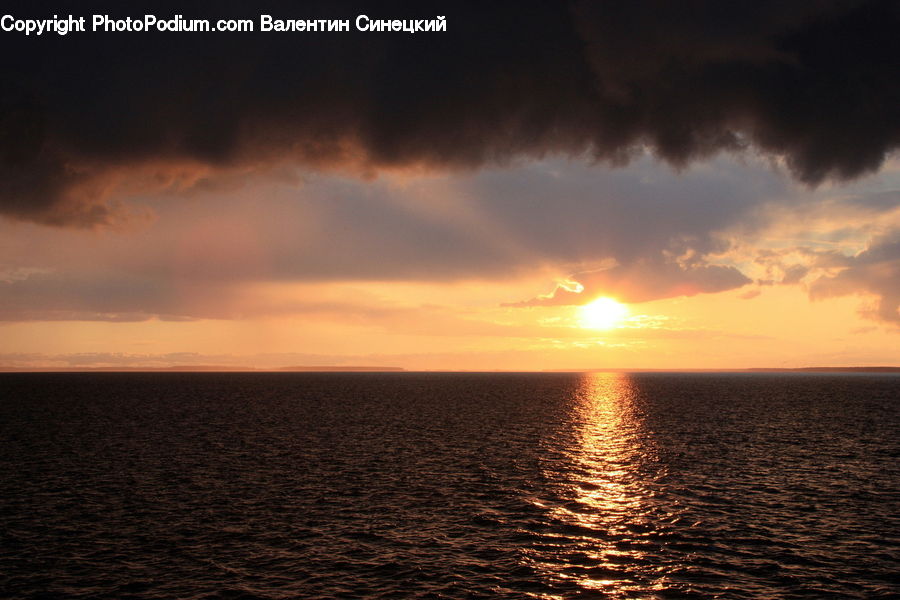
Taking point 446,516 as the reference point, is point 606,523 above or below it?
below

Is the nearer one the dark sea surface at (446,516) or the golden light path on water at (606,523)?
the dark sea surface at (446,516)

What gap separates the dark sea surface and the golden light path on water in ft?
0.54

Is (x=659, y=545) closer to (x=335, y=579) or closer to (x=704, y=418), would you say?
(x=335, y=579)

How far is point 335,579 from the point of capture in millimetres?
27656

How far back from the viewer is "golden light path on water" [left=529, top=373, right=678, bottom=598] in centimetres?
2823

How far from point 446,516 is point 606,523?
9.76 m

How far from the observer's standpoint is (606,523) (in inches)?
1455

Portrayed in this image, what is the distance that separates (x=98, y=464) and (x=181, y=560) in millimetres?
31597

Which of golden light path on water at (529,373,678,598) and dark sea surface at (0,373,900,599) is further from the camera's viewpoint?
golden light path on water at (529,373,678,598)

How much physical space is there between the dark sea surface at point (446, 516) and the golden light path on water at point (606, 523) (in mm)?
164

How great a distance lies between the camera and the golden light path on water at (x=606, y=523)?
92.6 ft

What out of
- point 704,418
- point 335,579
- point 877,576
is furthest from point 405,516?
point 704,418

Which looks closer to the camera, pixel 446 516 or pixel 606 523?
pixel 606 523

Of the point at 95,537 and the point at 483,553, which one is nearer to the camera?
the point at 483,553
